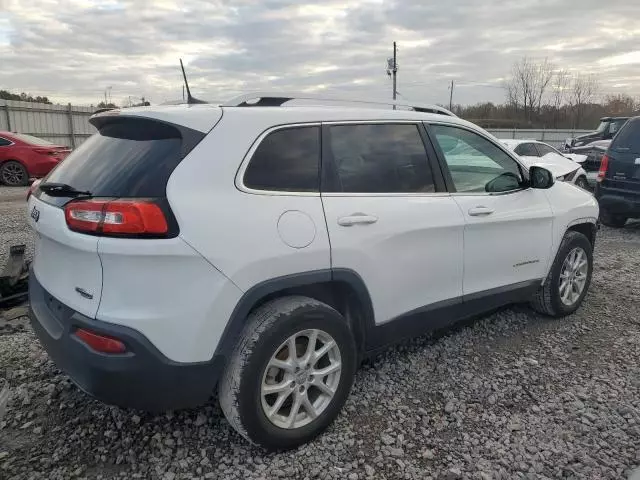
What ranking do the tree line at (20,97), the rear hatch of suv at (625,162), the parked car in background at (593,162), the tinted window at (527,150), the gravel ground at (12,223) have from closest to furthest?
the gravel ground at (12,223)
the rear hatch of suv at (625,162)
the tinted window at (527,150)
the parked car in background at (593,162)
the tree line at (20,97)

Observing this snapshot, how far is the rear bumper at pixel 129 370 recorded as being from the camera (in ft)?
7.64

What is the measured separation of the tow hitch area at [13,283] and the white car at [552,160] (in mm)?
9532

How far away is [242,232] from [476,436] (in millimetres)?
1705

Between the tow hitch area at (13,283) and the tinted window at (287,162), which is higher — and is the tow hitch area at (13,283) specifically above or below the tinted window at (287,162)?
below

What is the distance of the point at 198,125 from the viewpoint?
2570mm

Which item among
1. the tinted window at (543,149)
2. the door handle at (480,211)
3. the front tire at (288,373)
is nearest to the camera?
the front tire at (288,373)

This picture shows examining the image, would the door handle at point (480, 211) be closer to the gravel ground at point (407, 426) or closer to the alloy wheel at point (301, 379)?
the gravel ground at point (407, 426)

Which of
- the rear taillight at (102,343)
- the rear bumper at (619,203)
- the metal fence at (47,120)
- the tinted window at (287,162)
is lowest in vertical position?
the rear bumper at (619,203)

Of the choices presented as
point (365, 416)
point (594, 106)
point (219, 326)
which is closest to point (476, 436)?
point (365, 416)

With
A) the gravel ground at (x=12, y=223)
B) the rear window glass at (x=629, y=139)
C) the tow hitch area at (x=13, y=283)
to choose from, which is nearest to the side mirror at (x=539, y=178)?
the tow hitch area at (x=13, y=283)

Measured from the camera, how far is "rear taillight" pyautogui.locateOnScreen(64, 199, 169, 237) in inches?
90.9

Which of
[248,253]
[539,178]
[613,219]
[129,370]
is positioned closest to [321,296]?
[248,253]

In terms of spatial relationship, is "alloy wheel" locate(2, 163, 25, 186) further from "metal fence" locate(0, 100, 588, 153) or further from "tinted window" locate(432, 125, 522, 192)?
"tinted window" locate(432, 125, 522, 192)

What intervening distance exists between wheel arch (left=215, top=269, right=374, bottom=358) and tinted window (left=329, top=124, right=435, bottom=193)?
0.51m
